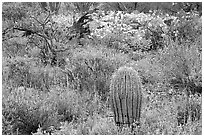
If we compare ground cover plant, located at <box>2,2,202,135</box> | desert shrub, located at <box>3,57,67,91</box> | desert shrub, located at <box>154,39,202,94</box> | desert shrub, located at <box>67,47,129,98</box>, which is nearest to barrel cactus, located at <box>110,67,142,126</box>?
ground cover plant, located at <box>2,2,202,135</box>

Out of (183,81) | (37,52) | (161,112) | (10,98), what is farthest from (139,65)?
(10,98)

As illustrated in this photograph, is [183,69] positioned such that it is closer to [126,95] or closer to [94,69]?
[94,69]

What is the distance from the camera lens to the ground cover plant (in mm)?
4688

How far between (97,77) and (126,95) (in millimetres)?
2037

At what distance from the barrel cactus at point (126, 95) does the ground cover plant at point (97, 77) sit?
1 centimetres

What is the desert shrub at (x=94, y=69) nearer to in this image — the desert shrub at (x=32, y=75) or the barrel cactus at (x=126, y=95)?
the desert shrub at (x=32, y=75)

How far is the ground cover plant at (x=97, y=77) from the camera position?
4.69 metres

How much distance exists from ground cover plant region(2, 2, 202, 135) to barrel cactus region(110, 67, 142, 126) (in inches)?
0.5

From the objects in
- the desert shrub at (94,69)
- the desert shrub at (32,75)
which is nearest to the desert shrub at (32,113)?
the desert shrub at (94,69)

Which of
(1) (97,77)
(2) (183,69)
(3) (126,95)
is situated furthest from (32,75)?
(3) (126,95)

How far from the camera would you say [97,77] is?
6.32m

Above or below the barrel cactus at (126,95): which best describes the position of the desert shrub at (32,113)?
below

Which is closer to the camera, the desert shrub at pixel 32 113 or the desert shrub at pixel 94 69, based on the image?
the desert shrub at pixel 32 113

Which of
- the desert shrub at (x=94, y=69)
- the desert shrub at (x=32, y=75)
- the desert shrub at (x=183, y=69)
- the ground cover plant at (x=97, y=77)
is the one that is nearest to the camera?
the ground cover plant at (x=97, y=77)
